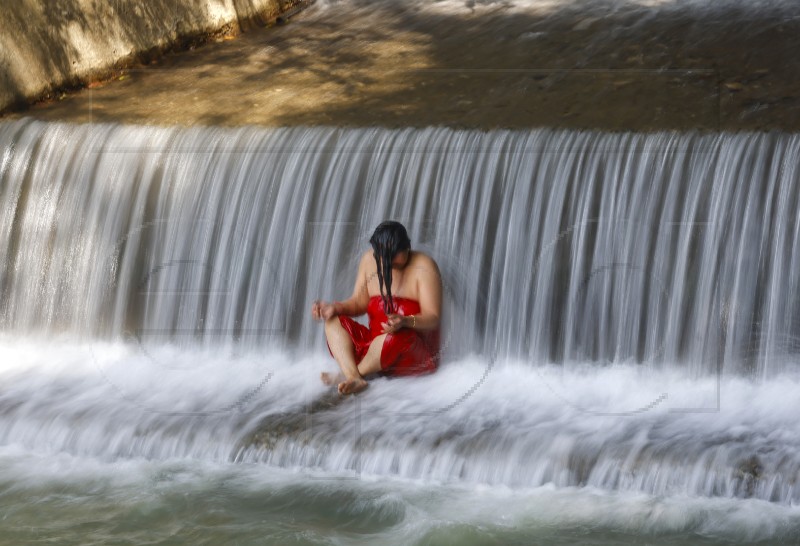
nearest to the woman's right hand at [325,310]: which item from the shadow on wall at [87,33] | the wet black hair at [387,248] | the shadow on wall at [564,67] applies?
the wet black hair at [387,248]

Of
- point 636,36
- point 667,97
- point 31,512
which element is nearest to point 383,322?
point 31,512

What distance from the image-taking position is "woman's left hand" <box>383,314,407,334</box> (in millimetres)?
6465

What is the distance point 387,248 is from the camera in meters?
6.61

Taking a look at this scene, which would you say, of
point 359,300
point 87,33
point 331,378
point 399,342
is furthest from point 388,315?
point 87,33

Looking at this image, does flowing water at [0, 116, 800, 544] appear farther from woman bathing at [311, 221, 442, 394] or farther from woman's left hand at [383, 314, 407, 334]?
woman's left hand at [383, 314, 407, 334]

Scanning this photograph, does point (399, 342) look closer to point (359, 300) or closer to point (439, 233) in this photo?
point (359, 300)

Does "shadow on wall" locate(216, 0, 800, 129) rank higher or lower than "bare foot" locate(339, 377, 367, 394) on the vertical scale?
higher

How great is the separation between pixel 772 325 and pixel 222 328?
10.2ft

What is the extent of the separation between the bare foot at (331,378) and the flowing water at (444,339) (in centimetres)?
12

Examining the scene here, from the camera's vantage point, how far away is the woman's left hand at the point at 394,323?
6465 mm

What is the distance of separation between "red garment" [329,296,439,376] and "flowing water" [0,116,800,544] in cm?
9

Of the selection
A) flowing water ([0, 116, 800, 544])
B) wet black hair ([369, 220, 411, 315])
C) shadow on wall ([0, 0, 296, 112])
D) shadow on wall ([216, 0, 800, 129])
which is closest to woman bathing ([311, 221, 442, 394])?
wet black hair ([369, 220, 411, 315])

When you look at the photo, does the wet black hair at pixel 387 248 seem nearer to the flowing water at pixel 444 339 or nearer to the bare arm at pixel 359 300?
the bare arm at pixel 359 300

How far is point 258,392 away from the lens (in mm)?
6934
